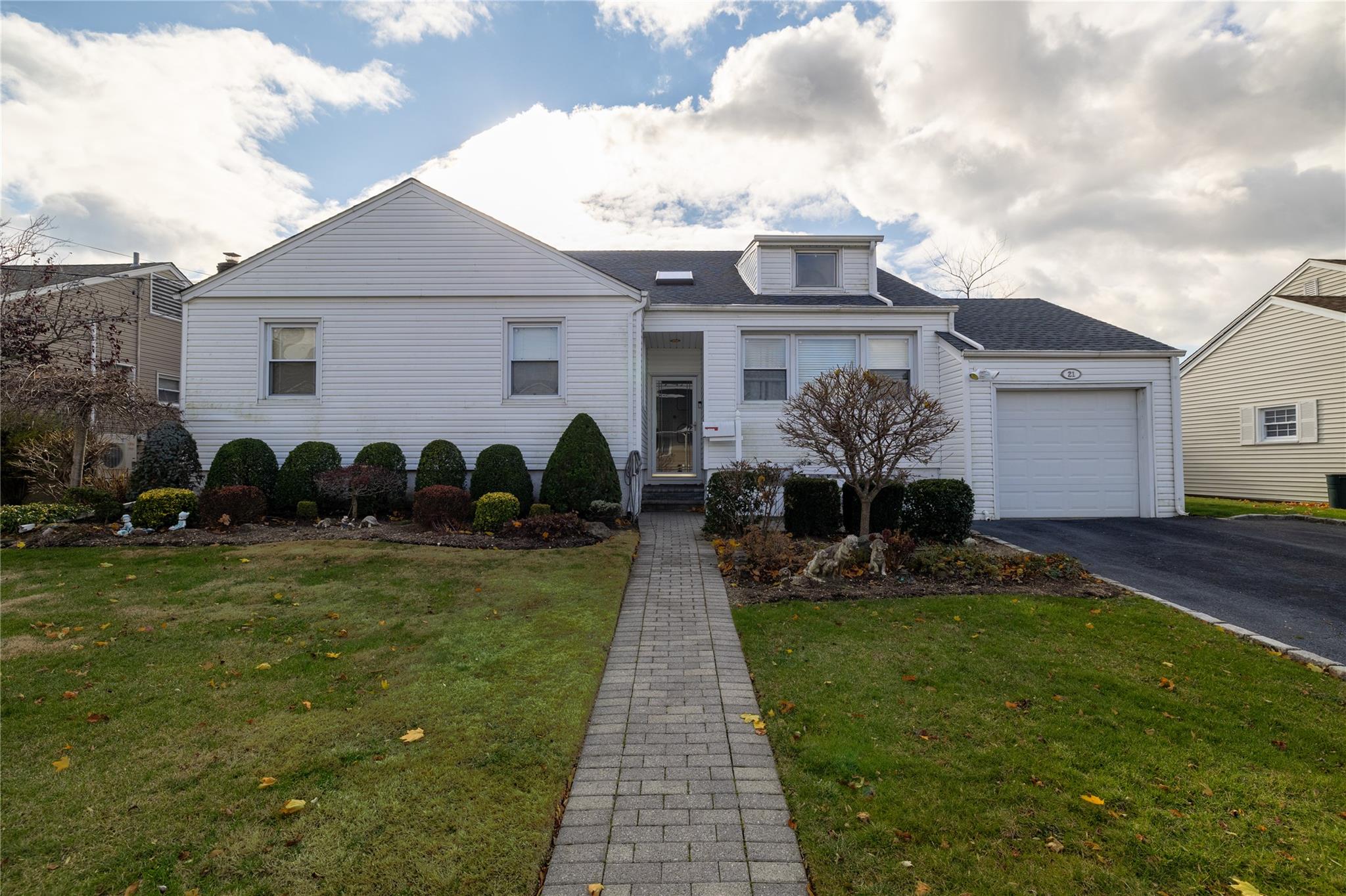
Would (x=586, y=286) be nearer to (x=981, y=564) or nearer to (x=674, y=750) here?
(x=981, y=564)

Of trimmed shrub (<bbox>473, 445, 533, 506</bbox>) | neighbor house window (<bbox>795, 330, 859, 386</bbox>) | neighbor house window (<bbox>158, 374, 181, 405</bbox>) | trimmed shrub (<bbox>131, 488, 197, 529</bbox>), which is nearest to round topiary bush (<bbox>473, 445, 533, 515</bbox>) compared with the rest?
trimmed shrub (<bbox>473, 445, 533, 506</bbox>)

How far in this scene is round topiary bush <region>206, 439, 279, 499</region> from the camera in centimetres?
1058

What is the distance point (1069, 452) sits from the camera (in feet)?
39.9

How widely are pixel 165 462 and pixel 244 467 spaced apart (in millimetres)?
1130

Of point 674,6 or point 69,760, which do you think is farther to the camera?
point 674,6

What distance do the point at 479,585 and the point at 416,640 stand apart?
1.55m

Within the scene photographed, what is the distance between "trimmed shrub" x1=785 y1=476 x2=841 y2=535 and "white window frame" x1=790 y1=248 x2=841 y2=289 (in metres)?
5.91

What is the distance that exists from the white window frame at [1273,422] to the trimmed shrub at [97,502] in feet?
79.5

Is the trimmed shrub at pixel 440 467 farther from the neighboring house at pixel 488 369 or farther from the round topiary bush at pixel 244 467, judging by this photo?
the round topiary bush at pixel 244 467

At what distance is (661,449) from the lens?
584 inches

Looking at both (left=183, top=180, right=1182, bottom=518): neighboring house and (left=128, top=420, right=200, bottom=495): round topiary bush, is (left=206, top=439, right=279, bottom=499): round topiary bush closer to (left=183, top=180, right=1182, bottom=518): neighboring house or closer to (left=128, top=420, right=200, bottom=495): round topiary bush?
(left=128, top=420, right=200, bottom=495): round topiary bush

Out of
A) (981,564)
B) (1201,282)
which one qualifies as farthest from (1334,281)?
(981,564)

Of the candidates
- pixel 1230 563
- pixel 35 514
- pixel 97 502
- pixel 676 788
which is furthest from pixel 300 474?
pixel 1230 563

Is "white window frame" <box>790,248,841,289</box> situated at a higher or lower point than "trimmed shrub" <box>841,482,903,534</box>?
higher
